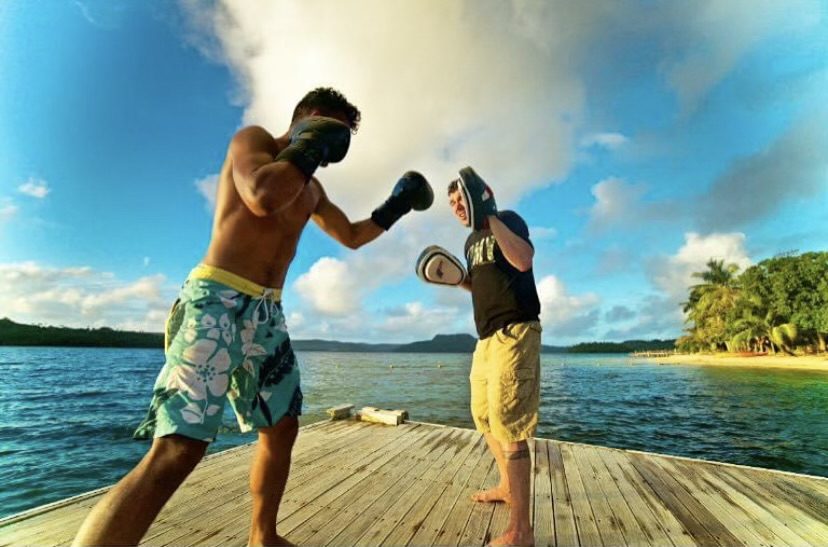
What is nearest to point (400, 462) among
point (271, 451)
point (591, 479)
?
point (591, 479)

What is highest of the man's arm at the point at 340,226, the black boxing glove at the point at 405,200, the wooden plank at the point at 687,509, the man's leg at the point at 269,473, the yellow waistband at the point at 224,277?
the black boxing glove at the point at 405,200

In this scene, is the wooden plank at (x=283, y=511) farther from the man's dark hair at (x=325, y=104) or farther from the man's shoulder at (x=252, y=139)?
the man's dark hair at (x=325, y=104)

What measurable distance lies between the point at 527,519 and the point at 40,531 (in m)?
2.78

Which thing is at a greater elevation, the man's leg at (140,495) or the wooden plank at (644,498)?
the man's leg at (140,495)

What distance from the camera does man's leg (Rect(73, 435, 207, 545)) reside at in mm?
1180

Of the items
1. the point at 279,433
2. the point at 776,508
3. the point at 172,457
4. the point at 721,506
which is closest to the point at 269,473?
→ the point at 279,433

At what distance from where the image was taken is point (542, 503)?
2961 mm

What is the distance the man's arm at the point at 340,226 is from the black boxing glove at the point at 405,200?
2.9 inches

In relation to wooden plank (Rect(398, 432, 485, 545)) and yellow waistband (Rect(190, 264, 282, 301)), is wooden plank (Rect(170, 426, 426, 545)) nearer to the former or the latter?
wooden plank (Rect(398, 432, 485, 545))

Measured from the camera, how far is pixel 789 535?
8.36 feet

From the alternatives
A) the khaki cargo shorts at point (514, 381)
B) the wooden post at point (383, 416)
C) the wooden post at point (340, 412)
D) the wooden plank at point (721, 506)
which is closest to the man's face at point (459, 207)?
the khaki cargo shorts at point (514, 381)

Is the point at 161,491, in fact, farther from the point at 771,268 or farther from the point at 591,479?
the point at 771,268

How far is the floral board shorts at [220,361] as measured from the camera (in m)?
1.44

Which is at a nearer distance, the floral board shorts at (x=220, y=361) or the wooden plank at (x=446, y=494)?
the floral board shorts at (x=220, y=361)
